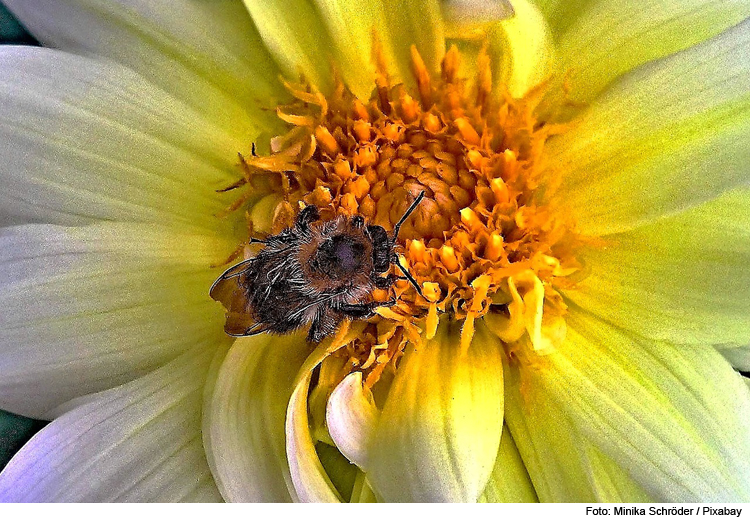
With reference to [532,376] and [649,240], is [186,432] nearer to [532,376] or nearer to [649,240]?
[532,376]

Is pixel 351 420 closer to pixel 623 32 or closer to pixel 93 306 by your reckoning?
pixel 93 306

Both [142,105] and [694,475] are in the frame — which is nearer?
[694,475]

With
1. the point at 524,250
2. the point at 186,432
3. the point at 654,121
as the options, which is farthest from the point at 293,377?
the point at 654,121

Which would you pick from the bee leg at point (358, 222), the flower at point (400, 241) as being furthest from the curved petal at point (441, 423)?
the bee leg at point (358, 222)

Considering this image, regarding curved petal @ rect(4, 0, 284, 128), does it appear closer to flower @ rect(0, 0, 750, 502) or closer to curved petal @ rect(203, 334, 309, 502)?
flower @ rect(0, 0, 750, 502)

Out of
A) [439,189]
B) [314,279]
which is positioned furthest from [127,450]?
[439,189]

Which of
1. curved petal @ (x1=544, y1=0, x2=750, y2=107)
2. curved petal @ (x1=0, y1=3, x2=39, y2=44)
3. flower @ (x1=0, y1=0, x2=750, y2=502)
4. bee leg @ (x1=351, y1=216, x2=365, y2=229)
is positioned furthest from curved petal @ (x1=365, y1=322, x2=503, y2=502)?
curved petal @ (x1=0, y1=3, x2=39, y2=44)
